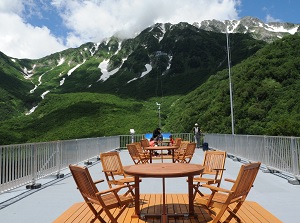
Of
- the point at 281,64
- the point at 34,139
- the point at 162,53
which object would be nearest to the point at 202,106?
the point at 281,64

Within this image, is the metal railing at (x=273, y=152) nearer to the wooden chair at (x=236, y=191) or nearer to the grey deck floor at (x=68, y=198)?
the grey deck floor at (x=68, y=198)

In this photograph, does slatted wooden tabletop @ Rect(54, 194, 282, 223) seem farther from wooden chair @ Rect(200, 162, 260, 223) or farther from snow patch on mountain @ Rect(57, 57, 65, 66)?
snow patch on mountain @ Rect(57, 57, 65, 66)

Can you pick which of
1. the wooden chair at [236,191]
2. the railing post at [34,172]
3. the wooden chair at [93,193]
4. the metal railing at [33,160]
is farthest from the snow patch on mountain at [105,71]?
the wooden chair at [236,191]

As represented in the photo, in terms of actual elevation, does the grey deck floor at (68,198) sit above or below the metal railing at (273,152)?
below

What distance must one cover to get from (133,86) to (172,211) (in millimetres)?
91081

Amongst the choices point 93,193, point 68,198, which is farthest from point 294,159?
point 93,193

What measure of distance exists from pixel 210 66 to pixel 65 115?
47180mm

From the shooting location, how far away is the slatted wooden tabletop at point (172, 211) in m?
4.82

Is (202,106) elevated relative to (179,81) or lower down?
lower down

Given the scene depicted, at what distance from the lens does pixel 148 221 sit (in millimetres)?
4766

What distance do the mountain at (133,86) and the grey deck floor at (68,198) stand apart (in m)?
11.1

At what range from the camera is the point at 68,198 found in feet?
23.2

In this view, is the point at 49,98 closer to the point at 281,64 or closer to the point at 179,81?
the point at 179,81

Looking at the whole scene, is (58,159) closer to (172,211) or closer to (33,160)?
(33,160)
